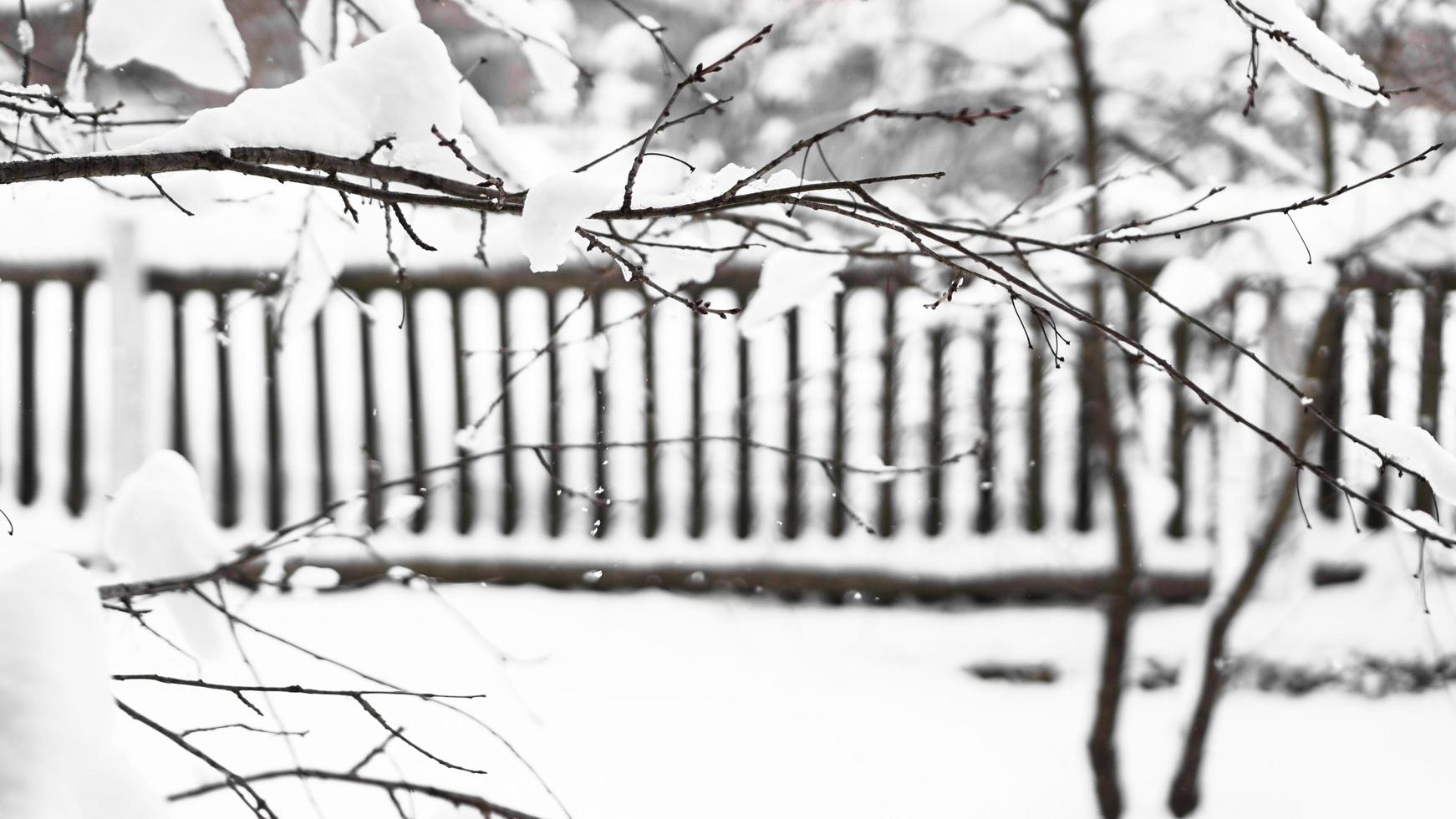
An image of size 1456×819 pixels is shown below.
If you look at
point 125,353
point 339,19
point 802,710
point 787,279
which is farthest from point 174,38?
point 125,353

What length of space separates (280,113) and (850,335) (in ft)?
7.71

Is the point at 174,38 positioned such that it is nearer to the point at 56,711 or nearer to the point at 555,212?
the point at 555,212

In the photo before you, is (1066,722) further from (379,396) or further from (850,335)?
(379,396)

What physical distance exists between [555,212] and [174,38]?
798 millimetres

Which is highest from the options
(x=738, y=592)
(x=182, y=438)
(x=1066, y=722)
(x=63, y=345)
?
(x=63, y=345)

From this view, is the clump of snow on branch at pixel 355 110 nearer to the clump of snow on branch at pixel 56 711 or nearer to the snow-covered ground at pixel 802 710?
the clump of snow on branch at pixel 56 711

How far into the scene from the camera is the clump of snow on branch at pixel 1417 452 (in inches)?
29.3

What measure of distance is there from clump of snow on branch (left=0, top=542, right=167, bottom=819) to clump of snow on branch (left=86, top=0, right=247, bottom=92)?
70 cm

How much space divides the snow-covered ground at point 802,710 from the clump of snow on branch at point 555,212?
157cm

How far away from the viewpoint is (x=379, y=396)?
3125 mm

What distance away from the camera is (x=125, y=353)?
9.89 feet

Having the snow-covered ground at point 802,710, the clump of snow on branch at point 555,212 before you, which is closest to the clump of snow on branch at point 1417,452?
the clump of snow on branch at point 555,212

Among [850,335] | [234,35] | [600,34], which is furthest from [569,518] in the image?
[600,34]

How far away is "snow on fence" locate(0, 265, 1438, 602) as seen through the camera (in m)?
2.89
